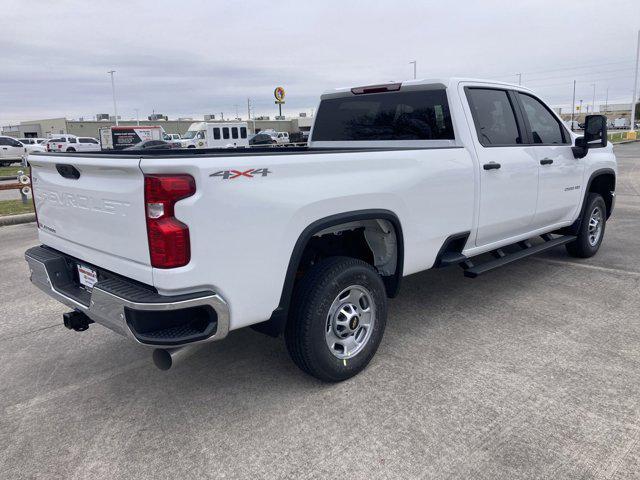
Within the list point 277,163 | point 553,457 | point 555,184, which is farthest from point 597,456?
point 555,184

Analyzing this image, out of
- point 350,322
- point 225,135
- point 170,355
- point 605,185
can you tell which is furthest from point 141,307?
point 225,135

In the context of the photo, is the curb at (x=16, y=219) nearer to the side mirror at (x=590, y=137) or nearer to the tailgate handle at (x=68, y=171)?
the tailgate handle at (x=68, y=171)

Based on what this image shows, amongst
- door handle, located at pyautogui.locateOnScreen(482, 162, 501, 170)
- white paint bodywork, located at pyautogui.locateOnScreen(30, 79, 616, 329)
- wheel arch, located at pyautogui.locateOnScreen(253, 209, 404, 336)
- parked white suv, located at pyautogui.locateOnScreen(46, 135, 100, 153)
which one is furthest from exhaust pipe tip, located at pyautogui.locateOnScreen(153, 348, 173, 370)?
parked white suv, located at pyautogui.locateOnScreen(46, 135, 100, 153)

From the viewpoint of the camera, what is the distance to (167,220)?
101 inches

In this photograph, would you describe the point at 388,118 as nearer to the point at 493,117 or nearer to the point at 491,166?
the point at 493,117

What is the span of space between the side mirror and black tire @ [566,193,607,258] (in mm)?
818

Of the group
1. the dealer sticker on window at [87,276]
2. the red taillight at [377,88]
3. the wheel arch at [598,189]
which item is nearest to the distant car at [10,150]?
the red taillight at [377,88]

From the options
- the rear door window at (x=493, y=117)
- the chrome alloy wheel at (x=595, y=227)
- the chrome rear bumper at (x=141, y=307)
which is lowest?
the chrome alloy wheel at (x=595, y=227)

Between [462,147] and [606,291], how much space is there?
Result: 233cm

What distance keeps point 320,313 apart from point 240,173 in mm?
1022

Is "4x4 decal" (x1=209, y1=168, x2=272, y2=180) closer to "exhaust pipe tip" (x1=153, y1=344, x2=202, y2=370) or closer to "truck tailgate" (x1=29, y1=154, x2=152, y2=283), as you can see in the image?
"truck tailgate" (x1=29, y1=154, x2=152, y2=283)

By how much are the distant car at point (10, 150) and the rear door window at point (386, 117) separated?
94.2 ft

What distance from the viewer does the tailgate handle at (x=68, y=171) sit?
312 cm

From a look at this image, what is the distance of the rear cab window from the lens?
441 centimetres
